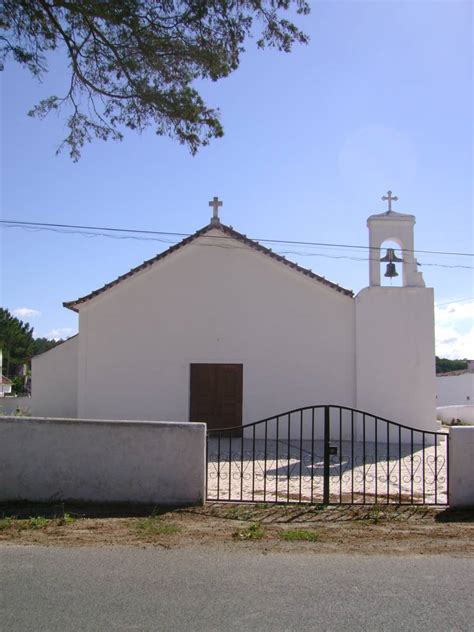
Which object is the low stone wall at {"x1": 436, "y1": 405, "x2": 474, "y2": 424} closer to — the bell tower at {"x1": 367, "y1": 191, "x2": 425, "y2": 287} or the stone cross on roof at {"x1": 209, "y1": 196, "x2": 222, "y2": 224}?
the bell tower at {"x1": 367, "y1": 191, "x2": 425, "y2": 287}

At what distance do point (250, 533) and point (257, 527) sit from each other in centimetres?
26

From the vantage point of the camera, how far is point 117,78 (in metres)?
9.48

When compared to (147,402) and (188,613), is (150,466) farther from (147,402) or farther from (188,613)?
(147,402)

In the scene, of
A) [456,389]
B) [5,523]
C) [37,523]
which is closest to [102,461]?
[37,523]

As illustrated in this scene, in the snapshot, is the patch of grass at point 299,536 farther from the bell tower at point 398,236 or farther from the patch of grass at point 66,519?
the bell tower at point 398,236

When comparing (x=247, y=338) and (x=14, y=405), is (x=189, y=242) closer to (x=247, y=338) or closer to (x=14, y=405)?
(x=247, y=338)

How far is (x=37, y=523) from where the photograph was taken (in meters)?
6.94

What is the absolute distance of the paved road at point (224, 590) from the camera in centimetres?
422

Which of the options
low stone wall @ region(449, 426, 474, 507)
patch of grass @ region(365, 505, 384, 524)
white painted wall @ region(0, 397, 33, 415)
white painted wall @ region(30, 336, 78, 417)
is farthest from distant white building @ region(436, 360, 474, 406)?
patch of grass @ region(365, 505, 384, 524)

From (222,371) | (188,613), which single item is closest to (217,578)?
(188,613)

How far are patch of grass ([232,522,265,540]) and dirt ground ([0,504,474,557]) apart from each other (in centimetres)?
1

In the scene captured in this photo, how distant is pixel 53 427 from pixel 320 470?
17.6 ft

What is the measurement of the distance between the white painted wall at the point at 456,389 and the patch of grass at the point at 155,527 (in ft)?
98.2

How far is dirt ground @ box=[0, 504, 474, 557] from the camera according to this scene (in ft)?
20.5
